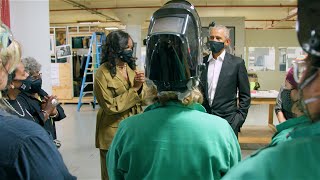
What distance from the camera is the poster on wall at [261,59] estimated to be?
52.5ft

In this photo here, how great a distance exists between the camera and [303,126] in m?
0.70

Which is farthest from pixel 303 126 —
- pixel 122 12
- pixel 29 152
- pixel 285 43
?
pixel 285 43

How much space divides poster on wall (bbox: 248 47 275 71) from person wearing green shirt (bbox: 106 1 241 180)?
601 inches

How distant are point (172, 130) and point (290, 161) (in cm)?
67

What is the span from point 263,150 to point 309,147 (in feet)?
0.29

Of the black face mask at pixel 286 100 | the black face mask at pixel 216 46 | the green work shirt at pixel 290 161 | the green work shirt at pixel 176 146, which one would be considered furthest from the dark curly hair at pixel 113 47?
the green work shirt at pixel 290 161

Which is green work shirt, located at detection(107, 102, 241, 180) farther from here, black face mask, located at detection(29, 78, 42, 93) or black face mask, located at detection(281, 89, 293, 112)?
black face mask, located at detection(281, 89, 293, 112)

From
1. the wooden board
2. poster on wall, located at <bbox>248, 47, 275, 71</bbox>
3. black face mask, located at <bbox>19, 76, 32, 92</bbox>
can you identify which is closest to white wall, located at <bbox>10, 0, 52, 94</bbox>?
black face mask, located at <bbox>19, 76, 32, 92</bbox>

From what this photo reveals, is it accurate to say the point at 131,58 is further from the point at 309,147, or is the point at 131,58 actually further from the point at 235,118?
the point at 309,147

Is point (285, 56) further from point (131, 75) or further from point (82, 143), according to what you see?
point (131, 75)

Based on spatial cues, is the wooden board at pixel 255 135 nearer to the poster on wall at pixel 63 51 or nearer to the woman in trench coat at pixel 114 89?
the woman in trench coat at pixel 114 89

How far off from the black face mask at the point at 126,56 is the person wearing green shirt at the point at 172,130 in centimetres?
112

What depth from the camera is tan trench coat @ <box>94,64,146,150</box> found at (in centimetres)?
248

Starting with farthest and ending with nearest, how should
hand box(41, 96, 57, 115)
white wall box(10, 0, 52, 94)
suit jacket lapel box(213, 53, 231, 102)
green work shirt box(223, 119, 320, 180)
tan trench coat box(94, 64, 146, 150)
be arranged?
white wall box(10, 0, 52, 94) → suit jacket lapel box(213, 53, 231, 102) → hand box(41, 96, 57, 115) → tan trench coat box(94, 64, 146, 150) → green work shirt box(223, 119, 320, 180)
